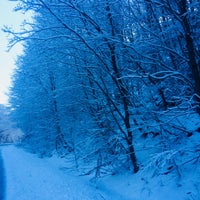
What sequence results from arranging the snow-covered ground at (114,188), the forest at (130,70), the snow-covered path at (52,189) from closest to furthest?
the forest at (130,70) < the snow-covered ground at (114,188) < the snow-covered path at (52,189)

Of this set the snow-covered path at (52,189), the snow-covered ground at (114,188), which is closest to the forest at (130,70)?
the snow-covered ground at (114,188)

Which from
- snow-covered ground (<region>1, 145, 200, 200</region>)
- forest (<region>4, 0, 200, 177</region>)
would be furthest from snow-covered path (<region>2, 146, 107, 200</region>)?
forest (<region>4, 0, 200, 177</region>)

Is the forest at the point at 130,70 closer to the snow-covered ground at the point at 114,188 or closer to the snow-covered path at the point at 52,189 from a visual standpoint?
the snow-covered ground at the point at 114,188

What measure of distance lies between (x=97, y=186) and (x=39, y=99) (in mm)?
12472

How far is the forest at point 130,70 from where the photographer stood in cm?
430

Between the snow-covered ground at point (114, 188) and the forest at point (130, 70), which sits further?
the snow-covered ground at point (114, 188)

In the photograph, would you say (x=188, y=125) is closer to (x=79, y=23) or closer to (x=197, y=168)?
(x=197, y=168)

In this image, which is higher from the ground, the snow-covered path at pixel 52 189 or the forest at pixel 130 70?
the forest at pixel 130 70

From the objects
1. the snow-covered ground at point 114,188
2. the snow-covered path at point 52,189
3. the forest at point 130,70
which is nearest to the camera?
the forest at point 130,70

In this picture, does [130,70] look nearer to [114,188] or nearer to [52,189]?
[114,188]

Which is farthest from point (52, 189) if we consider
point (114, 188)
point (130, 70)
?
point (130, 70)

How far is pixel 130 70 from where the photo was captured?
4.22m

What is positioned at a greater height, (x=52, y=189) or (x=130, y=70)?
(x=130, y=70)

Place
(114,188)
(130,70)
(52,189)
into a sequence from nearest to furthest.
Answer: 1. (130,70)
2. (114,188)
3. (52,189)
